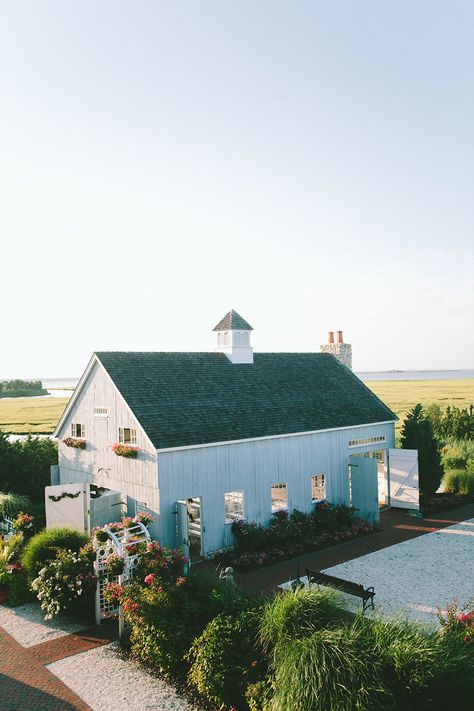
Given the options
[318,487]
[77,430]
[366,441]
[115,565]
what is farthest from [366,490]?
[115,565]

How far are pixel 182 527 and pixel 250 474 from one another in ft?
12.1

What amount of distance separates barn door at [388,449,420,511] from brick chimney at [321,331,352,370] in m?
6.98

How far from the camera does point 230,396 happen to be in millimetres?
22656

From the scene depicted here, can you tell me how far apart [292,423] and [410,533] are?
627 cm

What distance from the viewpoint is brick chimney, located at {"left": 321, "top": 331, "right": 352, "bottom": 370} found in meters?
31.3

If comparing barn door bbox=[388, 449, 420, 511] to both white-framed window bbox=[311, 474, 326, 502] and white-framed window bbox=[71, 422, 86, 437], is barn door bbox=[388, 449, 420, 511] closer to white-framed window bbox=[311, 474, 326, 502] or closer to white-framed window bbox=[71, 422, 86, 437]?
white-framed window bbox=[311, 474, 326, 502]

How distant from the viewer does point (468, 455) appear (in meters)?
33.5

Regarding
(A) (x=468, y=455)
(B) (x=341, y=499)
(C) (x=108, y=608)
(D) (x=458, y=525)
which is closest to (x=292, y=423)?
(B) (x=341, y=499)

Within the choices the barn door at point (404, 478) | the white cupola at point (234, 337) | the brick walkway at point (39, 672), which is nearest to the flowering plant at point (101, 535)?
the brick walkway at point (39, 672)

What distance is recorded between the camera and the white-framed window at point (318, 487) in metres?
23.2

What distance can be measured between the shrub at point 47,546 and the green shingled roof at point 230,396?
3877 millimetres

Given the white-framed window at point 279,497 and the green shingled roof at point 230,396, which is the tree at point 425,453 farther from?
the white-framed window at point 279,497

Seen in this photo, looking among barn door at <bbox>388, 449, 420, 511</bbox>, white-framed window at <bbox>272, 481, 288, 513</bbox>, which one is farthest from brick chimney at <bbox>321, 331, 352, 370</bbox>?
white-framed window at <bbox>272, 481, 288, 513</bbox>

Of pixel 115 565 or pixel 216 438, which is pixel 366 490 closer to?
pixel 216 438
